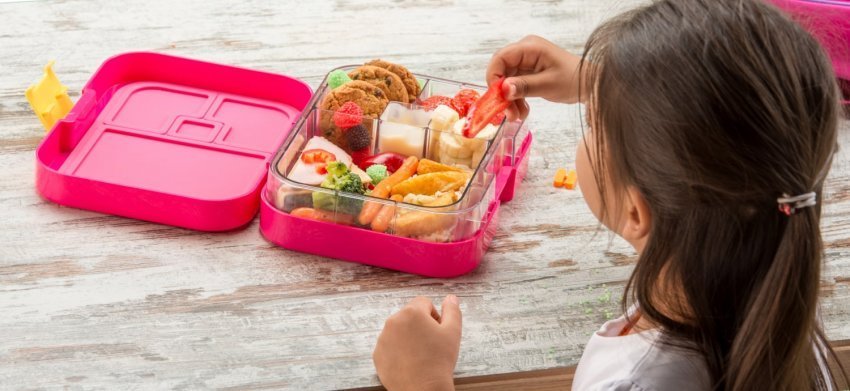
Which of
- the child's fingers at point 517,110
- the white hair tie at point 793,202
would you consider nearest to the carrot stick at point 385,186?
the child's fingers at point 517,110

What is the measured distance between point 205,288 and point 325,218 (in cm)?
15

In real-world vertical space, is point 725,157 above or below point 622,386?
above

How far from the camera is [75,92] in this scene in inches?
53.6

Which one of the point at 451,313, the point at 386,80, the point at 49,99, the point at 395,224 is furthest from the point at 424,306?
the point at 49,99

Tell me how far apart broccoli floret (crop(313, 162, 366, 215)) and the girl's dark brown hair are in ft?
1.22

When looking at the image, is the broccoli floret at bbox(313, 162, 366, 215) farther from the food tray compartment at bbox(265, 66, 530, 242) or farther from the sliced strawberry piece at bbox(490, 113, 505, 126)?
the sliced strawberry piece at bbox(490, 113, 505, 126)

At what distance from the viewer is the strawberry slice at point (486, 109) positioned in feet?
3.87

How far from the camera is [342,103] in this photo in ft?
4.05

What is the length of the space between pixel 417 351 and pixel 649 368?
0.24m

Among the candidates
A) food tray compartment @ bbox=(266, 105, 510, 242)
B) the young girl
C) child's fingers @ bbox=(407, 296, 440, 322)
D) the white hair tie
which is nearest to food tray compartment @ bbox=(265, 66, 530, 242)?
food tray compartment @ bbox=(266, 105, 510, 242)

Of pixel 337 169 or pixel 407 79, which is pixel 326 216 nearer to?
pixel 337 169

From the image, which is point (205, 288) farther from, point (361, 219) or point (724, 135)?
point (724, 135)

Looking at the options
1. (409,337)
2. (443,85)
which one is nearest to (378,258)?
(409,337)

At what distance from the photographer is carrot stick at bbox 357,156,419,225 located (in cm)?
113
